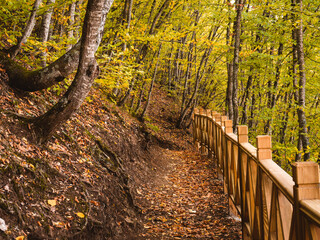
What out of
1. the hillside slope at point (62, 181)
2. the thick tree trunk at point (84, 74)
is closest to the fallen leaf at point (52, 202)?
the hillside slope at point (62, 181)

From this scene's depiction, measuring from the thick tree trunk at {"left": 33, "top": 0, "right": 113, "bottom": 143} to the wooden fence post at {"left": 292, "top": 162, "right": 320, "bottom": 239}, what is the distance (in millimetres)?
3387

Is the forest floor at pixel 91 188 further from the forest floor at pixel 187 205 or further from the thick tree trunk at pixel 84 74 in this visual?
the thick tree trunk at pixel 84 74

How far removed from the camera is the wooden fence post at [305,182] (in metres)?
1.89

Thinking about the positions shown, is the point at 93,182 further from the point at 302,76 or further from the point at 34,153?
the point at 302,76

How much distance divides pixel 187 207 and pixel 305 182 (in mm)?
4756

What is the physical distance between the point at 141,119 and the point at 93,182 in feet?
28.2

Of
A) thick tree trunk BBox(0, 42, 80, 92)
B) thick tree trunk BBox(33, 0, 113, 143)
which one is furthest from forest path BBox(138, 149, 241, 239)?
thick tree trunk BBox(0, 42, 80, 92)

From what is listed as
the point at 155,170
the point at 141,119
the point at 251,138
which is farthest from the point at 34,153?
the point at 251,138

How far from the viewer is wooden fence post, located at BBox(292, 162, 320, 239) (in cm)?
189

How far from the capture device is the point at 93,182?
16.0 feet

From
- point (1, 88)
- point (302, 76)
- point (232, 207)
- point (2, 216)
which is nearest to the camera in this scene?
point (2, 216)

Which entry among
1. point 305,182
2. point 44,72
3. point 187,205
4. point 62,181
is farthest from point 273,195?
point 44,72

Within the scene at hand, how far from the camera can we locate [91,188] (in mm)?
4684

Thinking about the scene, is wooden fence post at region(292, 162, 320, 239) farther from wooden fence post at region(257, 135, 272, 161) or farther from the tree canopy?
the tree canopy
